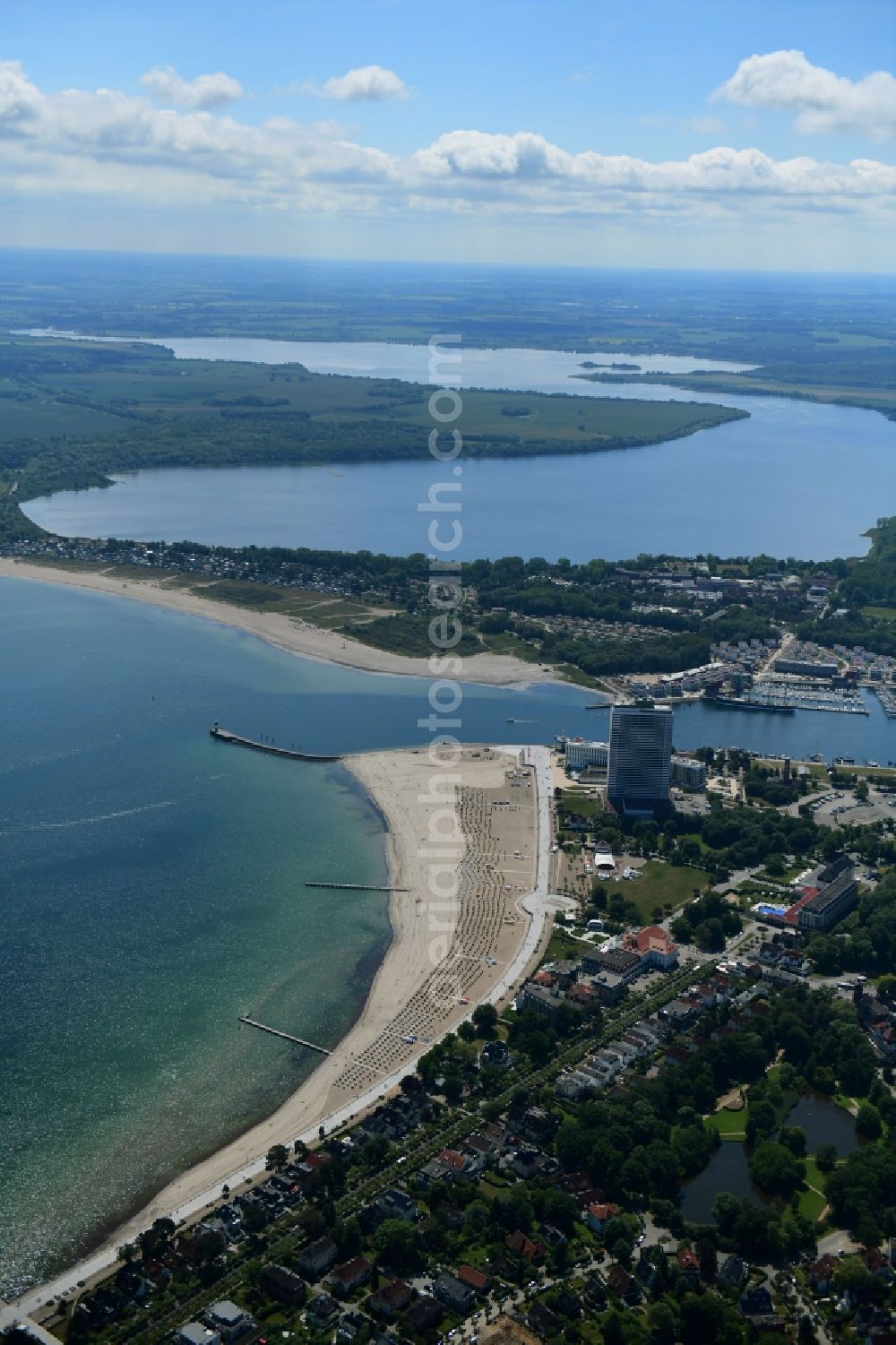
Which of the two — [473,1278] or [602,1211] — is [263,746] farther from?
[473,1278]

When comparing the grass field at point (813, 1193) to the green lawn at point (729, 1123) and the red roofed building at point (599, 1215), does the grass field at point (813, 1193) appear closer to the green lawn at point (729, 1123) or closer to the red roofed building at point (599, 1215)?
the green lawn at point (729, 1123)


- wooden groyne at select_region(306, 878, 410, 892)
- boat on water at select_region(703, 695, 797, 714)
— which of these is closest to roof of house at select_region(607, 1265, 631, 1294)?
wooden groyne at select_region(306, 878, 410, 892)

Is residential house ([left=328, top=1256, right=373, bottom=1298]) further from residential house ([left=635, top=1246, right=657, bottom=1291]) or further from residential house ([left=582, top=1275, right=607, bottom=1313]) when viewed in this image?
residential house ([left=635, top=1246, right=657, bottom=1291])

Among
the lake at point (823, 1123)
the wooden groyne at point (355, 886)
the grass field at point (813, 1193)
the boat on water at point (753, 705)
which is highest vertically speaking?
the boat on water at point (753, 705)

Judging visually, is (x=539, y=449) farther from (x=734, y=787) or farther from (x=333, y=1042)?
(x=333, y=1042)

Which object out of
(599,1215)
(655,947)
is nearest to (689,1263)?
(599,1215)

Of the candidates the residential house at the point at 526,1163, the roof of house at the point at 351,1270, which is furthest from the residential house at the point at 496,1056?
the roof of house at the point at 351,1270

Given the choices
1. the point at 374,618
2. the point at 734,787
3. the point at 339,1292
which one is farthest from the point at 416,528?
the point at 339,1292
